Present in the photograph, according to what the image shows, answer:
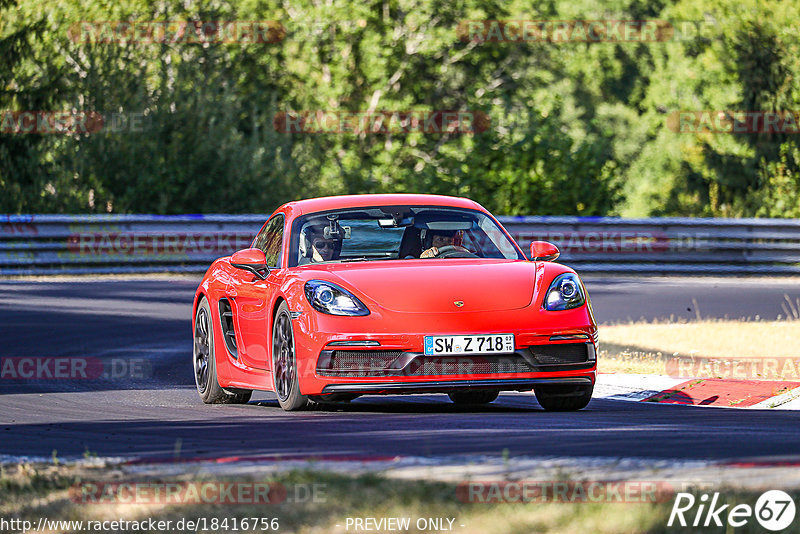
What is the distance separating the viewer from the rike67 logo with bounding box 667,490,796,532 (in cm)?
532

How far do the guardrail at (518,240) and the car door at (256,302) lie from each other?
1264 cm

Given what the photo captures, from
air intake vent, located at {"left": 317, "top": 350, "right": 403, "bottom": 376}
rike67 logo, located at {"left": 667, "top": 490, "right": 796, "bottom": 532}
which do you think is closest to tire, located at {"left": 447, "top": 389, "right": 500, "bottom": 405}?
air intake vent, located at {"left": 317, "top": 350, "right": 403, "bottom": 376}

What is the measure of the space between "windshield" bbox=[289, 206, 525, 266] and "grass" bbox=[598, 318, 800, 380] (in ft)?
8.37

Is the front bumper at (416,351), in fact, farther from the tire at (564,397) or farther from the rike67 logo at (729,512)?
the rike67 logo at (729,512)

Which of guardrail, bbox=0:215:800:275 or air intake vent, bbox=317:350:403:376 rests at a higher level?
air intake vent, bbox=317:350:403:376

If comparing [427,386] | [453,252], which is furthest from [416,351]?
[453,252]

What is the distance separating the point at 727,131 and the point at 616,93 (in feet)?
118

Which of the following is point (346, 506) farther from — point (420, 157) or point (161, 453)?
point (420, 157)

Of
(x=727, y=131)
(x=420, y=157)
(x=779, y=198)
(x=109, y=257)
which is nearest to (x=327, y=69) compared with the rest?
(x=420, y=157)

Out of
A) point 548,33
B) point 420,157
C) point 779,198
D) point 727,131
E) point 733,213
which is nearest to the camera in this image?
point 779,198

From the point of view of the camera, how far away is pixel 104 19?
38719 mm

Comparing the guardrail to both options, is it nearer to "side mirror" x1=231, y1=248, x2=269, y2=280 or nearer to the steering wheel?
"side mirror" x1=231, y1=248, x2=269, y2=280

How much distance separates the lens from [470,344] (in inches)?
375

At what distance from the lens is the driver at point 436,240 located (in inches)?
427
